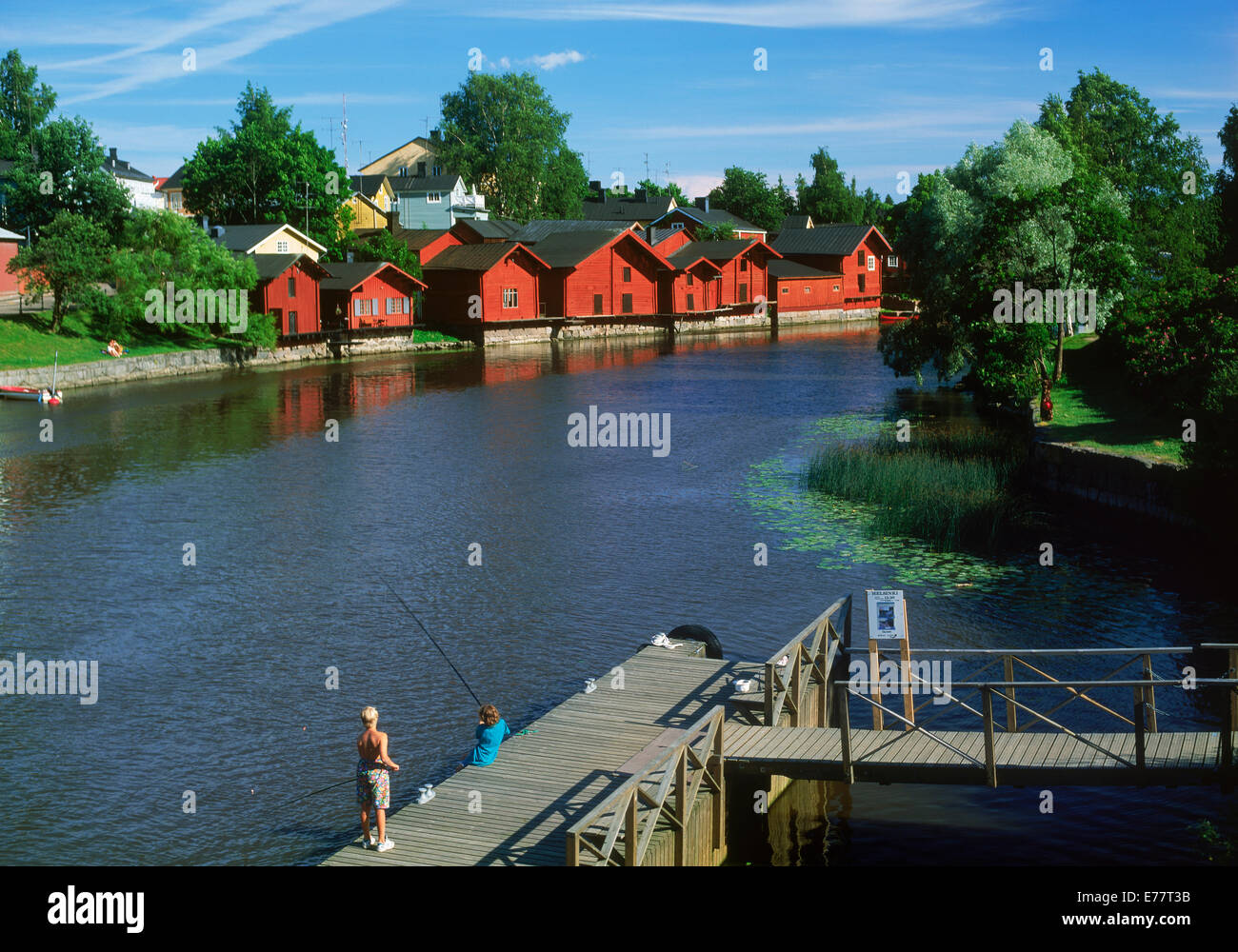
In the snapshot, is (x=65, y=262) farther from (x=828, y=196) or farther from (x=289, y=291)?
(x=828, y=196)

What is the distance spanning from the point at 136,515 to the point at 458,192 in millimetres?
98562

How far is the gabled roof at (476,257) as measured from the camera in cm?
8800

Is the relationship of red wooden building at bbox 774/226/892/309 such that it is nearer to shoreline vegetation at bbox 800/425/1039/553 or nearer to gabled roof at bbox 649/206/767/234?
gabled roof at bbox 649/206/767/234

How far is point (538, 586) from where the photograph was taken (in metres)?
26.7

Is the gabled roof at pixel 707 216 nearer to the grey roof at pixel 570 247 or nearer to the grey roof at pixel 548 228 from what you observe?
the grey roof at pixel 548 228

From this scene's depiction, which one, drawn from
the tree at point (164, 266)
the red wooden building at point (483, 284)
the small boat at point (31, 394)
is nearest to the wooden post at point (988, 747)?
the small boat at point (31, 394)

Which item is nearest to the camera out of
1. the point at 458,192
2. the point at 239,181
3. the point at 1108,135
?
the point at 1108,135

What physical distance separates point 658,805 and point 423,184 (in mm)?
120329

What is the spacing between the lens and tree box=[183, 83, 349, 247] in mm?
96312

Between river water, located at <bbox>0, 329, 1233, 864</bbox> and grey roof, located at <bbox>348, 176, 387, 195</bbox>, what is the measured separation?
7614 centimetres

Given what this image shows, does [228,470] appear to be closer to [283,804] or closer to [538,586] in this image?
[538,586]

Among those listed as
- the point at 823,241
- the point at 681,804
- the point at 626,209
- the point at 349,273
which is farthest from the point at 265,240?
the point at 681,804

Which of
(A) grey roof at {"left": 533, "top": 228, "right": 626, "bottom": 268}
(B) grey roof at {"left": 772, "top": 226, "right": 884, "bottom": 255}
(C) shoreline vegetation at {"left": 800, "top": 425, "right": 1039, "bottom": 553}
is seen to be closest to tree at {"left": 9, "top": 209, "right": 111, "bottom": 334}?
(A) grey roof at {"left": 533, "top": 228, "right": 626, "bottom": 268}

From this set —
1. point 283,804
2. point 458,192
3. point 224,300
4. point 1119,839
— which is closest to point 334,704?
point 283,804
